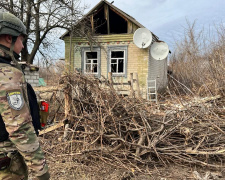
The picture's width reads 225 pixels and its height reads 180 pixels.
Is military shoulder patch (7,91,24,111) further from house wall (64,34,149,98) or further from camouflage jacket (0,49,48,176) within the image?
house wall (64,34,149,98)

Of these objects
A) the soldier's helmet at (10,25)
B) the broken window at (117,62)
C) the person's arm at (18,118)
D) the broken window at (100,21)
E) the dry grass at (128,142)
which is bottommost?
the dry grass at (128,142)

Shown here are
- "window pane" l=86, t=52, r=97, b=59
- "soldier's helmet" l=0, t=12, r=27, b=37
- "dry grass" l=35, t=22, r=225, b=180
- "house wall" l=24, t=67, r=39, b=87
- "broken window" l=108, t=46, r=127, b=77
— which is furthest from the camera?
"window pane" l=86, t=52, r=97, b=59

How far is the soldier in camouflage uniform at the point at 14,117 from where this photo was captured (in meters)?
1.32

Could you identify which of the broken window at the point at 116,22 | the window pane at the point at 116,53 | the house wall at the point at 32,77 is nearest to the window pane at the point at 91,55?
the window pane at the point at 116,53

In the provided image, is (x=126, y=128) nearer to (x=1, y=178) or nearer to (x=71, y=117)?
(x=71, y=117)

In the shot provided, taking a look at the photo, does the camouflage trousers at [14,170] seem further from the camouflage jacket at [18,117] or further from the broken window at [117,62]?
the broken window at [117,62]

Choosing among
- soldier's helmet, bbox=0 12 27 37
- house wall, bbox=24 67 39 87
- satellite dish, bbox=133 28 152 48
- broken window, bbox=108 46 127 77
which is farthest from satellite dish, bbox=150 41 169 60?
soldier's helmet, bbox=0 12 27 37

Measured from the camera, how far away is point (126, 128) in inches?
135

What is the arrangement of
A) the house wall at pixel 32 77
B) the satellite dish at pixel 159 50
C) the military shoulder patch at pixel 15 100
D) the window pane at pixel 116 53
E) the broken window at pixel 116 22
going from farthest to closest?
the window pane at pixel 116 53 < the broken window at pixel 116 22 < the satellite dish at pixel 159 50 < the house wall at pixel 32 77 < the military shoulder patch at pixel 15 100

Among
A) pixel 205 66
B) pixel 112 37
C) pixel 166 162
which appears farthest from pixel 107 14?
pixel 166 162

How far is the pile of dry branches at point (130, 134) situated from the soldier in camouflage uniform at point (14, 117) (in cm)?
176

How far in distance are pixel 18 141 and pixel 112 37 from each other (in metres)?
10.4

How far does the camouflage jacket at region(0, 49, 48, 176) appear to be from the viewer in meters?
1.31

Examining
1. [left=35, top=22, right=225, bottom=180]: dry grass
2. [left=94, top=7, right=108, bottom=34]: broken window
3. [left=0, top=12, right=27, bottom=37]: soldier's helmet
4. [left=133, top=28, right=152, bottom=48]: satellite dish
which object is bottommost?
[left=35, top=22, right=225, bottom=180]: dry grass
